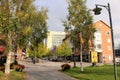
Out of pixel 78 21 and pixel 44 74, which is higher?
pixel 78 21

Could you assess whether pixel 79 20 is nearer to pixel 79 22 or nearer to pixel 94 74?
pixel 79 22

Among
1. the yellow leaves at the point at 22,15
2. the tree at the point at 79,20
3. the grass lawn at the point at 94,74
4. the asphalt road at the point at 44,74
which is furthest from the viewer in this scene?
the tree at the point at 79,20

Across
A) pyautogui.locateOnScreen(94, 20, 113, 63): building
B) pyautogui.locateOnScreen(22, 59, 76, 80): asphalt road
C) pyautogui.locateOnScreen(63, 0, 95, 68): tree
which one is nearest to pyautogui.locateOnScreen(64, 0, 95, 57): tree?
pyautogui.locateOnScreen(63, 0, 95, 68): tree

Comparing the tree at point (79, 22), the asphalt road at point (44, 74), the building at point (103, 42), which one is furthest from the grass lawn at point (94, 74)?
the building at point (103, 42)

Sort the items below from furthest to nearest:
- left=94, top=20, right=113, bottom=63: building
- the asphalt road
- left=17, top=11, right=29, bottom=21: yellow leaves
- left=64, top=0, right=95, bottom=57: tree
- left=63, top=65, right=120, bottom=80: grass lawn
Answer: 1. left=94, top=20, right=113, bottom=63: building
2. left=64, top=0, right=95, bottom=57: tree
3. left=17, top=11, right=29, bottom=21: yellow leaves
4. the asphalt road
5. left=63, top=65, right=120, bottom=80: grass lawn

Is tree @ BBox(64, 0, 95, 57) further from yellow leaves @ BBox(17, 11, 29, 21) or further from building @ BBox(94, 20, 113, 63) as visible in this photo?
building @ BBox(94, 20, 113, 63)

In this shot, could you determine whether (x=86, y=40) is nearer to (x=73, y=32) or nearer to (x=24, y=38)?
(x=73, y=32)

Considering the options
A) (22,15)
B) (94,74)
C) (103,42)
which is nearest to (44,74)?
(94,74)

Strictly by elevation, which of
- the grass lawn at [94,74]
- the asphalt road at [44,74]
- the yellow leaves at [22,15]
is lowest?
the asphalt road at [44,74]

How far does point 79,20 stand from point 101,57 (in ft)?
181

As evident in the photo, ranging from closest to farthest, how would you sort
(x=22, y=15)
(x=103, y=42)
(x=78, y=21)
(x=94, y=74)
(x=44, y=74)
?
(x=22, y=15) < (x=94, y=74) < (x=44, y=74) < (x=78, y=21) < (x=103, y=42)

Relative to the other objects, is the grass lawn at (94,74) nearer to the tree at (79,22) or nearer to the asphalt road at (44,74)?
the asphalt road at (44,74)

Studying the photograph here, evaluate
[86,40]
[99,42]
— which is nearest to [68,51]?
[99,42]

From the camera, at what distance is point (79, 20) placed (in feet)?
146
